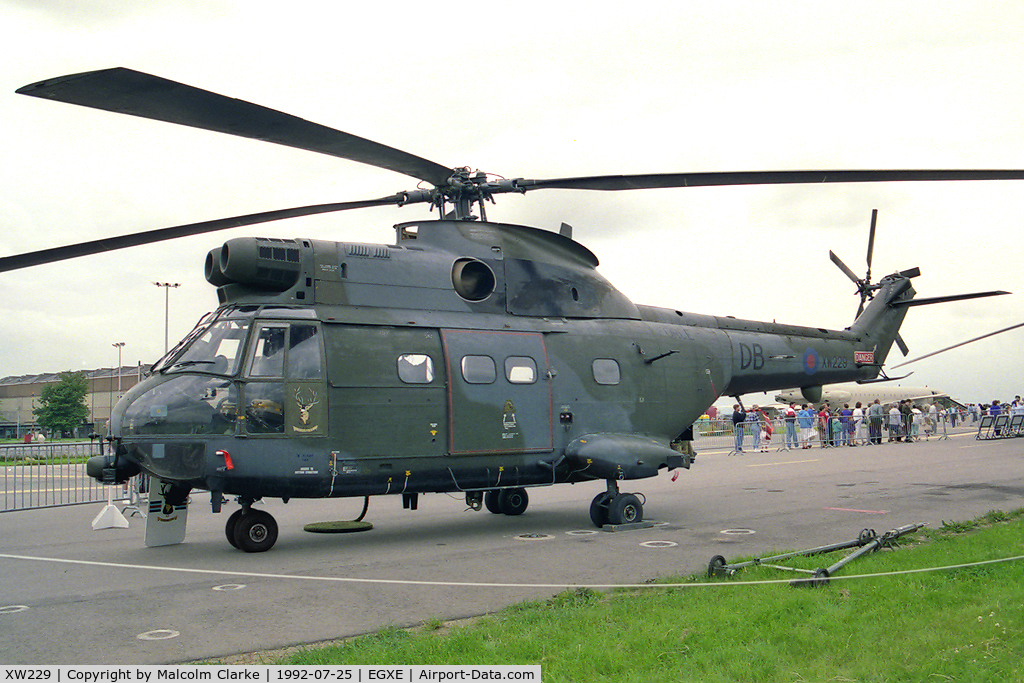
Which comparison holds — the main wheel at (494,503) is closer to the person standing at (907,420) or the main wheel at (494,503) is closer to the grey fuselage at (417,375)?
the grey fuselage at (417,375)

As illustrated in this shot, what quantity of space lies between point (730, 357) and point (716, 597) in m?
8.58

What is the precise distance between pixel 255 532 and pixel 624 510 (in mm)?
5350

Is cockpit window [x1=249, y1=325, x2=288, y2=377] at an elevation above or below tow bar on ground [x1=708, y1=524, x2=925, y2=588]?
above

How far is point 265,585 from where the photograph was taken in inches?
320

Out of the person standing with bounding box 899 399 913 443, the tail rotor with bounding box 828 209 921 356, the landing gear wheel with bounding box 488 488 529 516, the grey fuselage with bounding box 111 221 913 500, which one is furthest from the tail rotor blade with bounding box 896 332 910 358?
the person standing with bounding box 899 399 913 443

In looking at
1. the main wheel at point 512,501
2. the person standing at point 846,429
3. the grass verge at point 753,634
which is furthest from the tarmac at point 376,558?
the person standing at point 846,429

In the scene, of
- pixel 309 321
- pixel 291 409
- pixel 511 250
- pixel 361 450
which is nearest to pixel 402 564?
pixel 361 450

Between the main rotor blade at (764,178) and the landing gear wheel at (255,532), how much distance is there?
6.00 meters

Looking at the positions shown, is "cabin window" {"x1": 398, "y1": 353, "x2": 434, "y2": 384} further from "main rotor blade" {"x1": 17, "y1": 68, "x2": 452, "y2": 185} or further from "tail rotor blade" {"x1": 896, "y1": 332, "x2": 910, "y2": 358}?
"tail rotor blade" {"x1": 896, "y1": 332, "x2": 910, "y2": 358}

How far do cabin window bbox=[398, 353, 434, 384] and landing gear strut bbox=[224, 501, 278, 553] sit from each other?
2558 mm

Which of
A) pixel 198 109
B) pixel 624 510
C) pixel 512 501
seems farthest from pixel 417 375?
pixel 198 109

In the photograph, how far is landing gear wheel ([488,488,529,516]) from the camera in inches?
543

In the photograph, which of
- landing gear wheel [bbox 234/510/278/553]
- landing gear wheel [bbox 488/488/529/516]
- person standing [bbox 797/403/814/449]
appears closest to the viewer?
landing gear wheel [bbox 234/510/278/553]

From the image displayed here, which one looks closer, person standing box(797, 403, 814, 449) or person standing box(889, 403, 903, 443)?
person standing box(797, 403, 814, 449)
